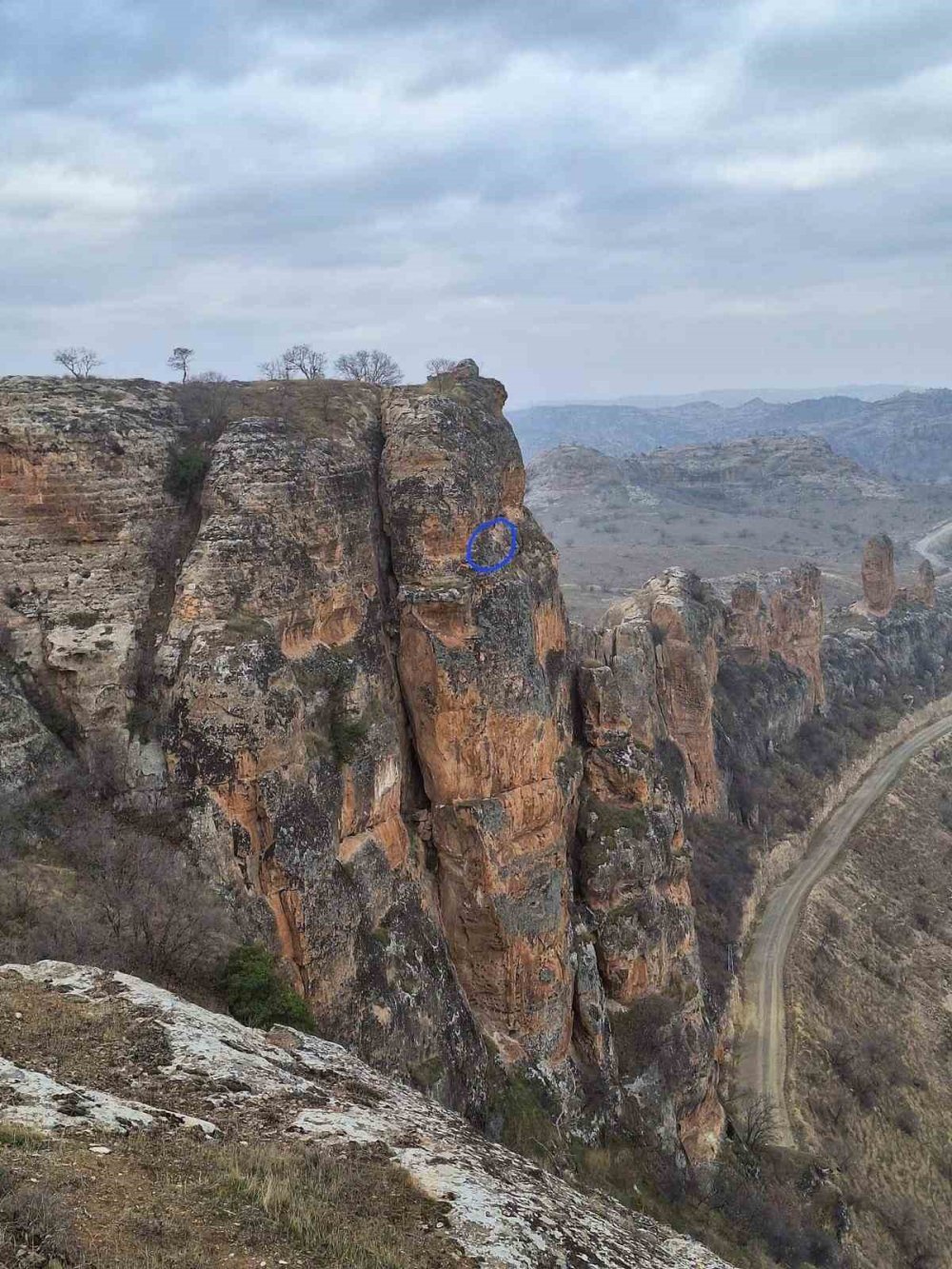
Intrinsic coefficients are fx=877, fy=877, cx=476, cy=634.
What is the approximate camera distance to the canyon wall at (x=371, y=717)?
77.1 feet

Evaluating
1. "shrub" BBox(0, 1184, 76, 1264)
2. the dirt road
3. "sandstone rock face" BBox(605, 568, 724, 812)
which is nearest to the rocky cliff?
the dirt road

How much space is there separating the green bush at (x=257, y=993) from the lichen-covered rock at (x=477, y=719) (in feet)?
31.3

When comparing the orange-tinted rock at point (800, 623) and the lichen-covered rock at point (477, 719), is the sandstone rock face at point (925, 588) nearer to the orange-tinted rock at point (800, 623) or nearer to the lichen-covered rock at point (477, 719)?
the orange-tinted rock at point (800, 623)

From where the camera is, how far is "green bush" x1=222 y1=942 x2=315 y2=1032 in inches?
765

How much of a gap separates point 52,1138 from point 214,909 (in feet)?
35.8

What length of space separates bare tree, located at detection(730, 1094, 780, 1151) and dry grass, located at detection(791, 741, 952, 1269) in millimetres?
2181

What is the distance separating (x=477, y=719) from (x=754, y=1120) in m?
25.1

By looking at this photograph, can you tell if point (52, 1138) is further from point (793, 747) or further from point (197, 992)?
point (793, 747)

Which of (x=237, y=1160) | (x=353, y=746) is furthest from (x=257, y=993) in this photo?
(x=237, y=1160)

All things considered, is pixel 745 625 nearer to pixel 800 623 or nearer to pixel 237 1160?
pixel 800 623

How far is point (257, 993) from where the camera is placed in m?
19.8

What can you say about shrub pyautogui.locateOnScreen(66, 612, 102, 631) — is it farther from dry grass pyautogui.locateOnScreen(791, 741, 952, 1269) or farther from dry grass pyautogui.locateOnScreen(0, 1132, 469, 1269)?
dry grass pyautogui.locateOnScreen(791, 741, 952, 1269)

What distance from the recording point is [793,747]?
75.1 m

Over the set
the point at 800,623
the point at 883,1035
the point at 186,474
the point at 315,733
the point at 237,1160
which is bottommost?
the point at 883,1035
